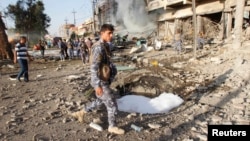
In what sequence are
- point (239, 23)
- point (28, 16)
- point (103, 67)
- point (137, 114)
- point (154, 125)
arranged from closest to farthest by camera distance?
point (103, 67)
point (154, 125)
point (137, 114)
point (239, 23)
point (28, 16)

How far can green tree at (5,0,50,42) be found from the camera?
4238 cm

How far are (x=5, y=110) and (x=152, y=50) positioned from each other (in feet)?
49.2

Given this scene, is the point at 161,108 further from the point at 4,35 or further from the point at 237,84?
the point at 4,35

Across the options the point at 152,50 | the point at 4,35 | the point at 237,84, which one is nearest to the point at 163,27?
the point at 152,50

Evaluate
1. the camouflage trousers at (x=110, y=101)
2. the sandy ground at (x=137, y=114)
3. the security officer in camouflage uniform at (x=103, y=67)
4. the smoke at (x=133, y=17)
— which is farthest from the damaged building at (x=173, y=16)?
the camouflage trousers at (x=110, y=101)

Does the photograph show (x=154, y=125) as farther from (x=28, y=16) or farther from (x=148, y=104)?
(x=28, y=16)

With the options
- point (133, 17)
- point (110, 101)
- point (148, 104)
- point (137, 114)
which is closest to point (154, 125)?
point (137, 114)

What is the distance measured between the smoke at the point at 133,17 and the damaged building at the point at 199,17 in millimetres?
2664

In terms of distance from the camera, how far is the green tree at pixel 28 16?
42.4 meters

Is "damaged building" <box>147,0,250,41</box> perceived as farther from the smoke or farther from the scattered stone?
the scattered stone

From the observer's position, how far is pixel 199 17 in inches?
803

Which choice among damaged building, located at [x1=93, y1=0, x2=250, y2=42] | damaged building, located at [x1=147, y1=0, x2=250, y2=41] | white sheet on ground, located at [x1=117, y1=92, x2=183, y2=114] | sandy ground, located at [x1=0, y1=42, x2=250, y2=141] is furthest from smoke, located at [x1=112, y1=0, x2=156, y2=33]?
white sheet on ground, located at [x1=117, y1=92, x2=183, y2=114]

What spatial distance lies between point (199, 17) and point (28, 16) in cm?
3155

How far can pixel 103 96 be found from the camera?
4.01m
